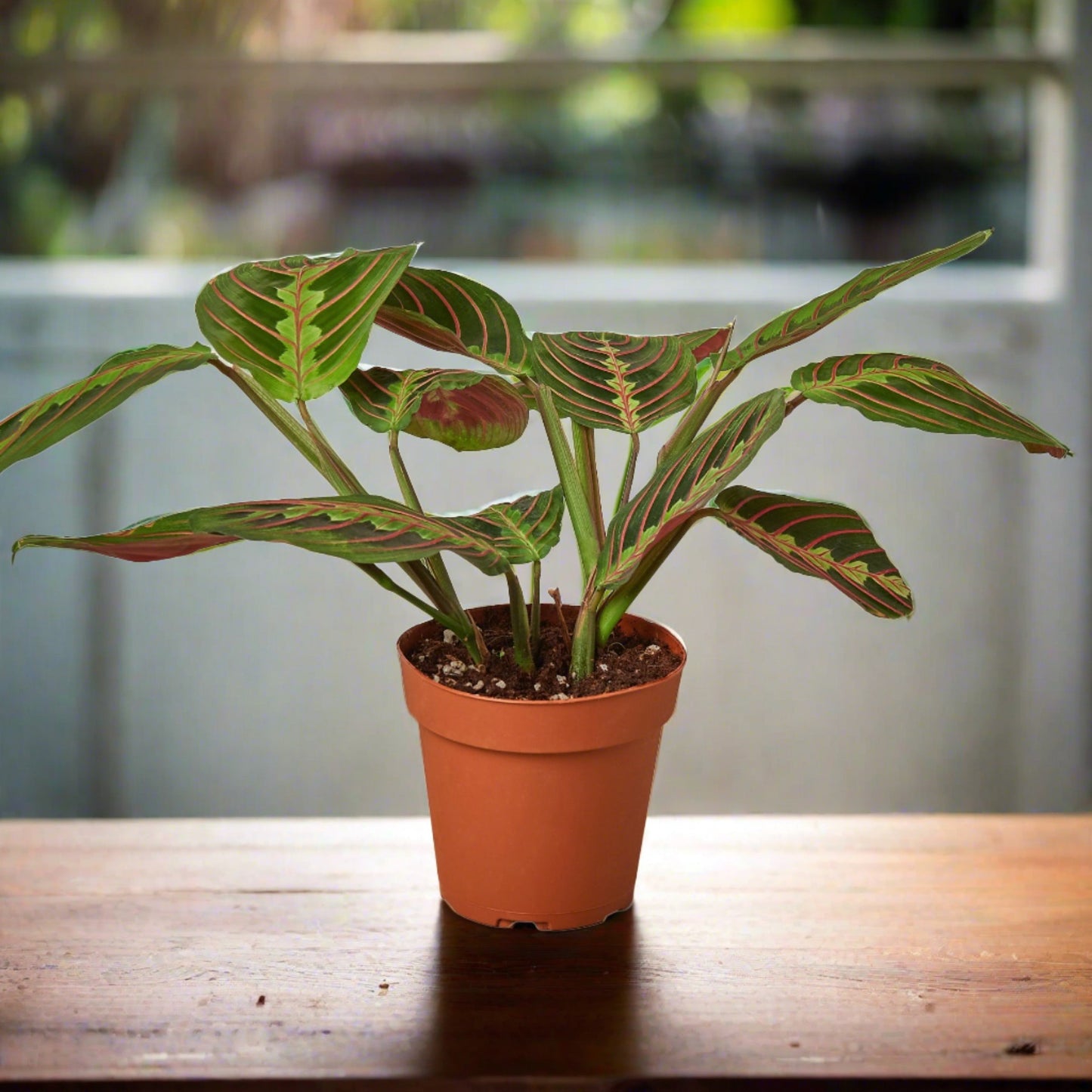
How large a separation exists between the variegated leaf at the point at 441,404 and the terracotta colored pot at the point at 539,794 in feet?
0.51

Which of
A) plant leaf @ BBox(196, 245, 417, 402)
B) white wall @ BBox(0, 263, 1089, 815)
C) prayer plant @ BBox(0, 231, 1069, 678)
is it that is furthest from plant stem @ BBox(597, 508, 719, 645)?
white wall @ BBox(0, 263, 1089, 815)

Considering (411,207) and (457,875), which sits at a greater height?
(411,207)

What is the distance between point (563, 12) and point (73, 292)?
86 centimetres

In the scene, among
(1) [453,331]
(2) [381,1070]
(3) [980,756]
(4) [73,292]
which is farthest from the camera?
(3) [980,756]

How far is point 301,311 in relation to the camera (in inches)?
27.2

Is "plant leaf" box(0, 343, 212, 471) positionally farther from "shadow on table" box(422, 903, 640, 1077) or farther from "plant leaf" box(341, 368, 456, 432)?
"shadow on table" box(422, 903, 640, 1077)

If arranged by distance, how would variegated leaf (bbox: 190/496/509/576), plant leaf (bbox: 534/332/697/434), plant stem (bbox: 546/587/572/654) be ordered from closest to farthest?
variegated leaf (bbox: 190/496/509/576) < plant leaf (bbox: 534/332/697/434) < plant stem (bbox: 546/587/572/654)

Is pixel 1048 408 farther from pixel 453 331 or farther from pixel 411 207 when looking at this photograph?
pixel 453 331

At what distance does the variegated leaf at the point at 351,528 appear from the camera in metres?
0.63

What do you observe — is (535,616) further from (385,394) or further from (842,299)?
(842,299)

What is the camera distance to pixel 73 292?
178 centimetres

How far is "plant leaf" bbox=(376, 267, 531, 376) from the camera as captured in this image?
0.77 metres

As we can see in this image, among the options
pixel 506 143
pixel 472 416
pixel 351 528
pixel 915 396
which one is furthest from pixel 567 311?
pixel 351 528

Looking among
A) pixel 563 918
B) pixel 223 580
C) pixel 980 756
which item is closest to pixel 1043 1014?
pixel 563 918
